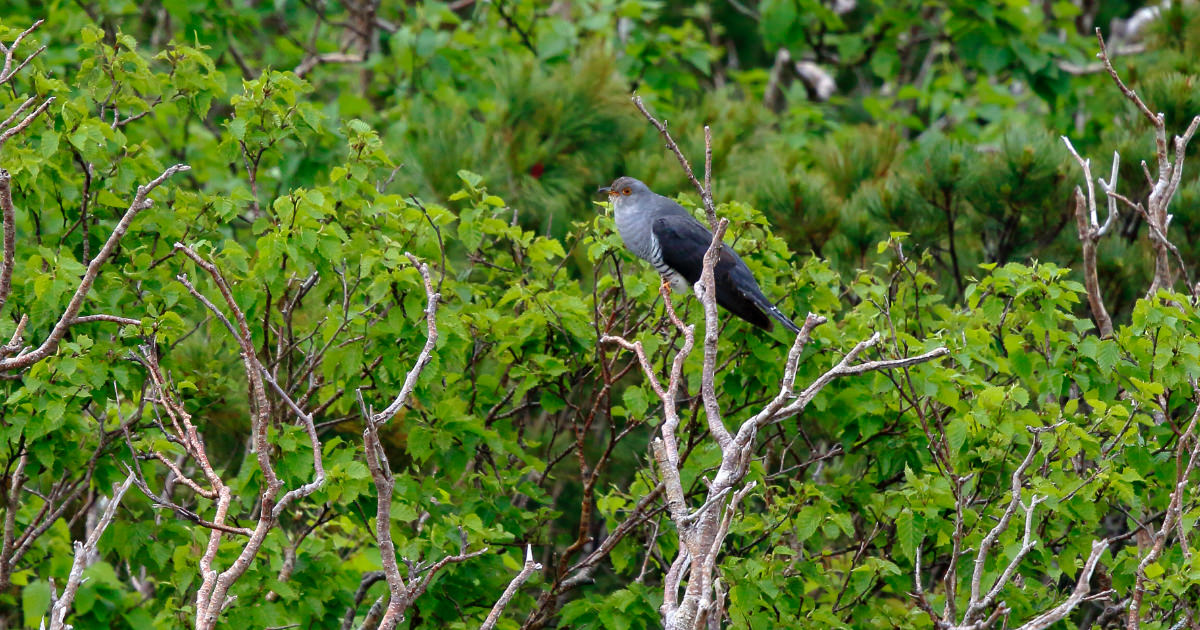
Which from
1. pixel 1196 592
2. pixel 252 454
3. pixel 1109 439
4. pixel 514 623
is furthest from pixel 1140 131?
pixel 252 454

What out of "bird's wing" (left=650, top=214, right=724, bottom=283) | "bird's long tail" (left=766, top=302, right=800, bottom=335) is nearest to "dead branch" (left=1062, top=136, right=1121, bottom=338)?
"bird's long tail" (left=766, top=302, right=800, bottom=335)

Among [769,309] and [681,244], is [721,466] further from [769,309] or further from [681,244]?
[681,244]

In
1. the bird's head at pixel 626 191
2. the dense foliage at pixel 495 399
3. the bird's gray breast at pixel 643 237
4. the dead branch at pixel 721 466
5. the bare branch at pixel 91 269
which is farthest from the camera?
the bird's head at pixel 626 191

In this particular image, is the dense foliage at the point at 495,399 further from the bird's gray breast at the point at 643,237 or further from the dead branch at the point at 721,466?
the dead branch at the point at 721,466

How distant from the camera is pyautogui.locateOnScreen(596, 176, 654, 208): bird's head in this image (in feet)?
21.5

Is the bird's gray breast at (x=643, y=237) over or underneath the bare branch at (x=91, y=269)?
underneath

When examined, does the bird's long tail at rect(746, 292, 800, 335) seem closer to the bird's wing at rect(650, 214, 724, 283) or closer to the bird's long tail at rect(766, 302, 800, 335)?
the bird's long tail at rect(766, 302, 800, 335)

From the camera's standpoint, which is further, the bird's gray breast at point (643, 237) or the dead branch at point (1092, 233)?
the bird's gray breast at point (643, 237)

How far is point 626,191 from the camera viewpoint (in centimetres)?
668

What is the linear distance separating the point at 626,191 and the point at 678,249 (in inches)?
24.0

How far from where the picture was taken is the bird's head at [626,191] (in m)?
6.57

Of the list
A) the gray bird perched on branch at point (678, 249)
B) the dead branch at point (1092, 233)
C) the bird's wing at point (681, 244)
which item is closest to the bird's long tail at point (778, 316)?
the gray bird perched on branch at point (678, 249)

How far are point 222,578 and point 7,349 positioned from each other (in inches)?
43.0

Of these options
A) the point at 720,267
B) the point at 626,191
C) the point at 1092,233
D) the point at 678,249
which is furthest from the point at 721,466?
the point at 626,191
